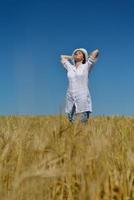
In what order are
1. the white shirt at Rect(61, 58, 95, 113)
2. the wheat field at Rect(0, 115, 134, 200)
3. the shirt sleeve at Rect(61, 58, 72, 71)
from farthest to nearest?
the shirt sleeve at Rect(61, 58, 72, 71) < the white shirt at Rect(61, 58, 95, 113) < the wheat field at Rect(0, 115, 134, 200)

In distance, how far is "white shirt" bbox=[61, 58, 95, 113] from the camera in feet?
22.6

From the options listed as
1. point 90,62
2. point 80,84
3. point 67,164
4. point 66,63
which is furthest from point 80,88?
point 67,164

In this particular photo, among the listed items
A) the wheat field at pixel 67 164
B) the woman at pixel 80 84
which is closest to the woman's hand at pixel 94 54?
the woman at pixel 80 84

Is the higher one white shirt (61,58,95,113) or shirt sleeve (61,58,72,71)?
shirt sleeve (61,58,72,71)

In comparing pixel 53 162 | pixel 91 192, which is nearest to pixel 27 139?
pixel 53 162

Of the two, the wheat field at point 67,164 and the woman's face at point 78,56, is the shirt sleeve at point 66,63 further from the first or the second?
the wheat field at point 67,164

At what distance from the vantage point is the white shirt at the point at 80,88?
6898mm

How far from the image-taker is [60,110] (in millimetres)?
2057

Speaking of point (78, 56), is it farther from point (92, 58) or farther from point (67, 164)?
point (67, 164)

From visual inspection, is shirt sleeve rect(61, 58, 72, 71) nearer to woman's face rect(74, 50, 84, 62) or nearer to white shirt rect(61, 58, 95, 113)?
white shirt rect(61, 58, 95, 113)

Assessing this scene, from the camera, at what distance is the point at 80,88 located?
696 centimetres

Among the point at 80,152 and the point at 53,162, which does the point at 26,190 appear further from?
the point at 80,152

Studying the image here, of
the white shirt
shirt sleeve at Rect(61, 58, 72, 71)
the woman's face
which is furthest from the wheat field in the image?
shirt sleeve at Rect(61, 58, 72, 71)

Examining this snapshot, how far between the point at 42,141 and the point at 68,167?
0.90 feet
